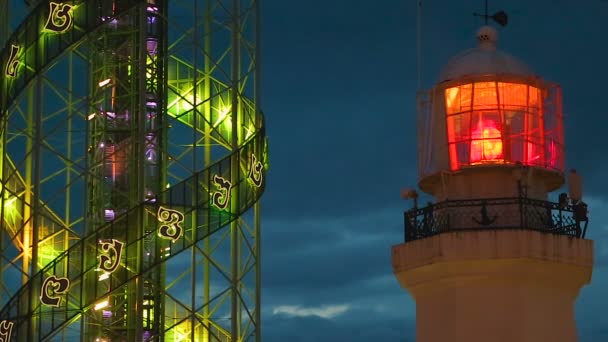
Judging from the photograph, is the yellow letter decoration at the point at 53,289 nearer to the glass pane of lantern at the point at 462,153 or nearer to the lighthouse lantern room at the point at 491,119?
the lighthouse lantern room at the point at 491,119

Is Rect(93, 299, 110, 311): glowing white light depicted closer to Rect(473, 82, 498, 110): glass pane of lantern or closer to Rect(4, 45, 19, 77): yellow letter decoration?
Rect(4, 45, 19, 77): yellow letter decoration

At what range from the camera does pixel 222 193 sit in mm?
29797

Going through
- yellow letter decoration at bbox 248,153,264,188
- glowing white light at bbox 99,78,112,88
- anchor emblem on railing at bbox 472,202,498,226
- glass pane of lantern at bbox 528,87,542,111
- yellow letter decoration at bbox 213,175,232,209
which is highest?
glowing white light at bbox 99,78,112,88

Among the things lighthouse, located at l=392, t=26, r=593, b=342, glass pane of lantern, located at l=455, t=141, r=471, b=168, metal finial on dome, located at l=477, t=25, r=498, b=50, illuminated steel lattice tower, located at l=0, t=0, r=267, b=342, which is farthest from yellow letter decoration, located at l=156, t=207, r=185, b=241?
metal finial on dome, located at l=477, t=25, r=498, b=50

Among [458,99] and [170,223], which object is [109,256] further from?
[458,99]

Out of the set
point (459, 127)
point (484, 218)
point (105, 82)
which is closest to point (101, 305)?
point (105, 82)

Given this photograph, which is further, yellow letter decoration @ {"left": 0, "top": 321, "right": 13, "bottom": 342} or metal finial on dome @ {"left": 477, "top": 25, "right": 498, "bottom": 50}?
yellow letter decoration @ {"left": 0, "top": 321, "right": 13, "bottom": 342}

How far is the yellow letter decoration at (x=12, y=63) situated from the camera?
3020 cm

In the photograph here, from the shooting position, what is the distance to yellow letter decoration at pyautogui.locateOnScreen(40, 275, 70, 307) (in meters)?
28.2

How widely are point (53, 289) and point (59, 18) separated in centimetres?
565

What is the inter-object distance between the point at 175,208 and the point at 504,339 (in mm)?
10223

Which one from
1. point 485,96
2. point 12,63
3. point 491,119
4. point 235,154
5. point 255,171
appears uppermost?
point 12,63

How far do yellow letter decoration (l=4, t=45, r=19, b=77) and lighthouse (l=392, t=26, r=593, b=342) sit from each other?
11.2 m

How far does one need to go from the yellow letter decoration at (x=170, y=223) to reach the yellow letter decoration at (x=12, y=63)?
4.42m
